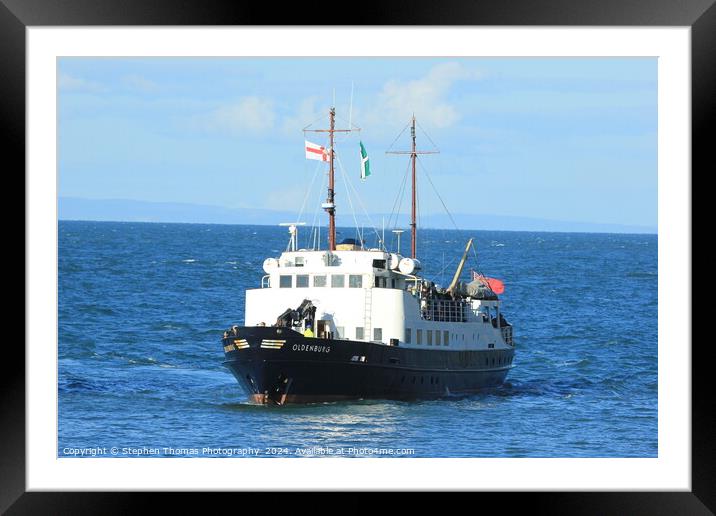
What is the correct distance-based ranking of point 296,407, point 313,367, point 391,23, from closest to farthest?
point 391,23 → point 296,407 → point 313,367

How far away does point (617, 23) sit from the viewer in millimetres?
26656

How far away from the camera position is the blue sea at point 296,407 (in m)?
42.7

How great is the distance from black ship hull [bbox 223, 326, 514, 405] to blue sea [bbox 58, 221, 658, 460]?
1.94 ft

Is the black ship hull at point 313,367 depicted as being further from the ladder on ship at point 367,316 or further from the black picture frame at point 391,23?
the black picture frame at point 391,23

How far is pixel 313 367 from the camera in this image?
49.2 m

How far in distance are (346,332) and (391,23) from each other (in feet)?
88.2

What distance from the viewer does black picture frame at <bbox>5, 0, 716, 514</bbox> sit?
26.3 meters

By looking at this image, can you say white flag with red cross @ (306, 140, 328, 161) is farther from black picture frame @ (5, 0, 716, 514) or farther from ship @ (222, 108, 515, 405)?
black picture frame @ (5, 0, 716, 514)

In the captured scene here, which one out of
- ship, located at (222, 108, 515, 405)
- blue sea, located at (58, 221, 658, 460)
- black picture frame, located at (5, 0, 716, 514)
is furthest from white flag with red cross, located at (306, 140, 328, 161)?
black picture frame, located at (5, 0, 716, 514)

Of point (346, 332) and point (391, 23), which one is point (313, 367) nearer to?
point (346, 332)

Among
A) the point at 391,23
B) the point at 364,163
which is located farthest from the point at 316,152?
the point at 391,23


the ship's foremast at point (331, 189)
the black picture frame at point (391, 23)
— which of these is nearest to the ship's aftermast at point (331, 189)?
the ship's foremast at point (331, 189)

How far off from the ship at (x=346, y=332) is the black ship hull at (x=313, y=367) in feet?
0.11

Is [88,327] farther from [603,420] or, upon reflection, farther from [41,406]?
[41,406]
